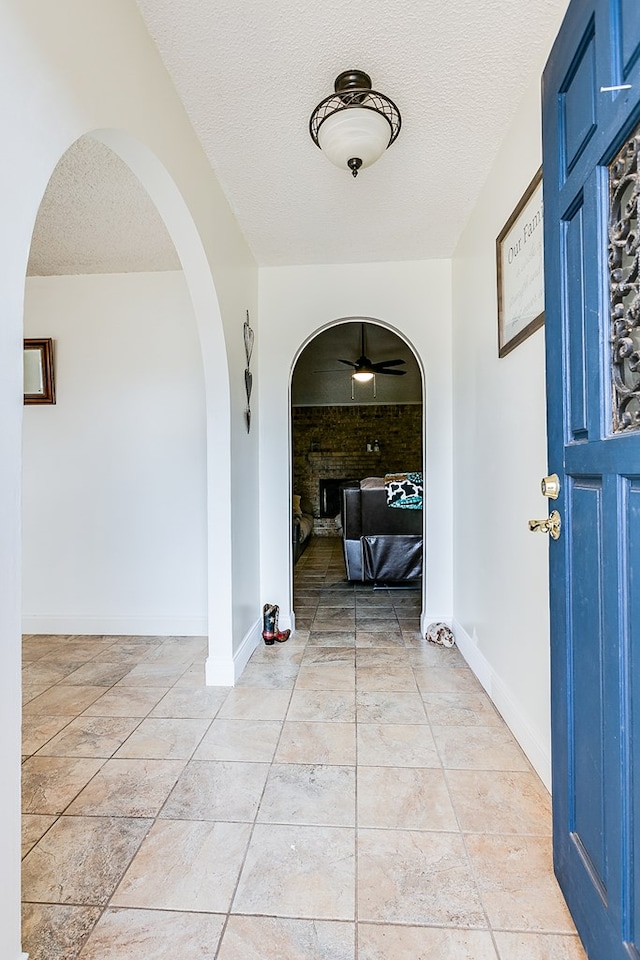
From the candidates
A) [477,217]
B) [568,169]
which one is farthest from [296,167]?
[568,169]

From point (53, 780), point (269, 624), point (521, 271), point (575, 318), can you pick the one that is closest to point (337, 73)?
point (521, 271)

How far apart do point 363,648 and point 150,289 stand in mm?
2631

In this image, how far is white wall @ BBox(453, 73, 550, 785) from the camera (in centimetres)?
176

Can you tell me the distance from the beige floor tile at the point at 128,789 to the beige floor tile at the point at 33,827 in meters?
0.07

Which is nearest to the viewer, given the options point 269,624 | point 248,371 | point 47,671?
point 47,671

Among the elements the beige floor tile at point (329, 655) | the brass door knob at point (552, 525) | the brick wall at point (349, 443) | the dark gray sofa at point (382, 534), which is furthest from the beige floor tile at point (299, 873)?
the brick wall at point (349, 443)

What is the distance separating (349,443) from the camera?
9.00 meters

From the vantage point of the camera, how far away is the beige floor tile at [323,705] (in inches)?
85.2

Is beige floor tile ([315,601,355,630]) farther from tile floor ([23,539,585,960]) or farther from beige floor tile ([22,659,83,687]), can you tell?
beige floor tile ([22,659,83,687])

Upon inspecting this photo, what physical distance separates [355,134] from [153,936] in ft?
7.59

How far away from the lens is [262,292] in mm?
3375

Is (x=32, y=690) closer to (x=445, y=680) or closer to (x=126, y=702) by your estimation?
(x=126, y=702)

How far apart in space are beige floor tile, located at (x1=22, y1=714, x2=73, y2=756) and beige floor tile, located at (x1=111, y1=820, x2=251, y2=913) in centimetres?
79

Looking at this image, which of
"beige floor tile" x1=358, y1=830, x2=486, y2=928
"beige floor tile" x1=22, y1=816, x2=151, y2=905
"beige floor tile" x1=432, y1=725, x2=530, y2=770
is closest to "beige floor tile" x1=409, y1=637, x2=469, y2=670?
"beige floor tile" x1=432, y1=725, x2=530, y2=770
